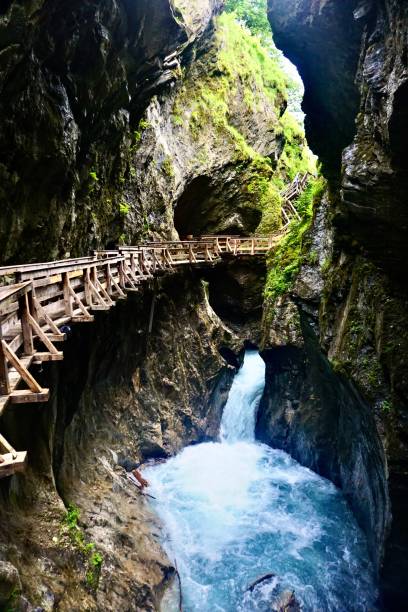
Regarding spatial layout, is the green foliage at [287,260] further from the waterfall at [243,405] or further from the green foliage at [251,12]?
the green foliage at [251,12]

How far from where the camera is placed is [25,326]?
5496mm

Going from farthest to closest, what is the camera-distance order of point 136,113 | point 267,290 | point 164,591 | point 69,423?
point 267,290
point 136,113
point 69,423
point 164,591

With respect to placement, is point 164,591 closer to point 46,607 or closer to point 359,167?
point 46,607

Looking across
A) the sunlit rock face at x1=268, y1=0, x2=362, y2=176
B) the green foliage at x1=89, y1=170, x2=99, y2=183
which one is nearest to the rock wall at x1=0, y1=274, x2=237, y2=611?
the green foliage at x1=89, y1=170, x2=99, y2=183

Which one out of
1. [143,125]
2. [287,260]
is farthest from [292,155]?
[287,260]

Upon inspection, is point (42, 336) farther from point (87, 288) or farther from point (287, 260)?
point (287, 260)

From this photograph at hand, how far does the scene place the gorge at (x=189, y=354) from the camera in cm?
849

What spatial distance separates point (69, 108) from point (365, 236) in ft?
25.9

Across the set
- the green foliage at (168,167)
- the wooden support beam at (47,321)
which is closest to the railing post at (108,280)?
the wooden support beam at (47,321)

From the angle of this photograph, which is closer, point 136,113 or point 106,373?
point 106,373

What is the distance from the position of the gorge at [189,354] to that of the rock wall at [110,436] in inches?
2.7

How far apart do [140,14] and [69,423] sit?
1174 centimetres

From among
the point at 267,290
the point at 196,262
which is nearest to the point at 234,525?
the point at 267,290

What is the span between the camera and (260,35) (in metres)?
37.1
